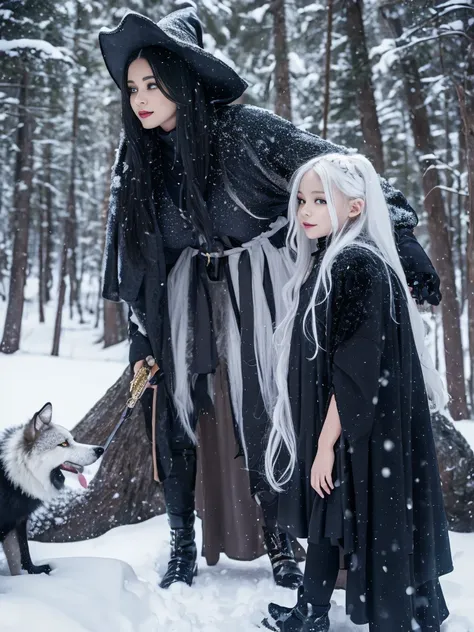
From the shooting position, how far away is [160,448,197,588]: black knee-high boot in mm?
3328

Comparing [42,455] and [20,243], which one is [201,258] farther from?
[20,243]

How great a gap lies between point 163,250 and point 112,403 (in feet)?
5.68

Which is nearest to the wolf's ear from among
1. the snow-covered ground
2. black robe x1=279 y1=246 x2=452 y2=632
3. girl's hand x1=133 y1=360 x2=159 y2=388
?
girl's hand x1=133 y1=360 x2=159 y2=388

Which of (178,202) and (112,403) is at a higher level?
(178,202)

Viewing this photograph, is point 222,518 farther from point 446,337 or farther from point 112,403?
point 446,337

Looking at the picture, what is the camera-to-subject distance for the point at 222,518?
351 centimetres

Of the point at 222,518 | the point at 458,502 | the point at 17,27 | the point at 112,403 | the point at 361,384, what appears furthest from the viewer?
the point at 17,27

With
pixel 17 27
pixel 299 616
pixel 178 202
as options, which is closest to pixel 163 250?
pixel 178 202

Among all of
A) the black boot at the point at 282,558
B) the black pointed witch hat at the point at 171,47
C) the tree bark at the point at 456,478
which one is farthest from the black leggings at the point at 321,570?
the black pointed witch hat at the point at 171,47

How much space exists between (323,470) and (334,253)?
0.93 m

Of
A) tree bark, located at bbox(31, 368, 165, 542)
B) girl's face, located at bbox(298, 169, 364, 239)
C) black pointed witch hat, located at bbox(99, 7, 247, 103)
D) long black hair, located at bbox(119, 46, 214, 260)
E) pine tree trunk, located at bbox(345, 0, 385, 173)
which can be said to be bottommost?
tree bark, located at bbox(31, 368, 165, 542)

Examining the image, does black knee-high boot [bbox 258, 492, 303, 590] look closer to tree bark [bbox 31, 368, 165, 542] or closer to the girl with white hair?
the girl with white hair

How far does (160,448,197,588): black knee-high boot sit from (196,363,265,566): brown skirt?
0.42 ft

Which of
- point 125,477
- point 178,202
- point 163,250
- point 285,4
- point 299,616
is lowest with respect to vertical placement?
point 299,616
